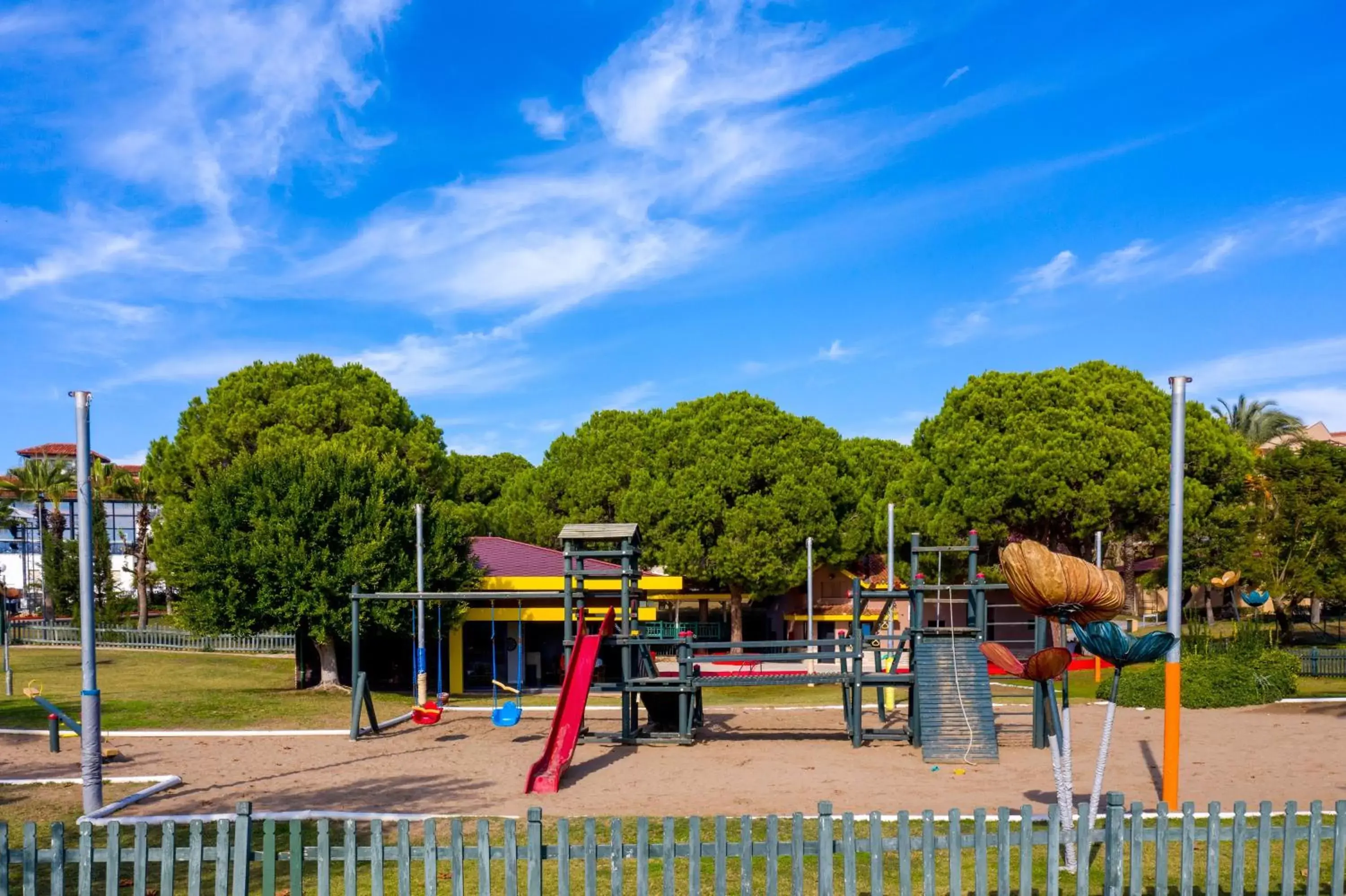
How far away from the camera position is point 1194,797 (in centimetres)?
1315

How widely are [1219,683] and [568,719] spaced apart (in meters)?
15.3

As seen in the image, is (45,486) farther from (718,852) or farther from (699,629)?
(718,852)

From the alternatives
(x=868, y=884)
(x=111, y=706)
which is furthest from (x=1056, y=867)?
(x=111, y=706)

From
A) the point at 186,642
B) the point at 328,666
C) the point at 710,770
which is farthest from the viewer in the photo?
the point at 186,642

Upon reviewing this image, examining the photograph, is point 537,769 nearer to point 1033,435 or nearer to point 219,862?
point 219,862

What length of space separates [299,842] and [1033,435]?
38.2 m

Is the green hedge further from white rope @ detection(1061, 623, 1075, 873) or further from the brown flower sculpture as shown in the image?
the brown flower sculpture

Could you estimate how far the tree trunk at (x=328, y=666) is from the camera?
98.0 feet

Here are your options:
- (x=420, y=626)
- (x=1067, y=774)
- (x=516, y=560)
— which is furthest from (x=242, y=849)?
(x=516, y=560)

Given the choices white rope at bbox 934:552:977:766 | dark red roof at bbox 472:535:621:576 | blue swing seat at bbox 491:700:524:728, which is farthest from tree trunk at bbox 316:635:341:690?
white rope at bbox 934:552:977:766

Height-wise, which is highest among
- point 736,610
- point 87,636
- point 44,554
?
point 87,636

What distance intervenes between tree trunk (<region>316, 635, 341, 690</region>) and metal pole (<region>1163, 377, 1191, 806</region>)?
23317mm

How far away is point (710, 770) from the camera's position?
53.9 feet

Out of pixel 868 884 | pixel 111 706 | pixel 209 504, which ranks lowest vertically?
pixel 111 706
